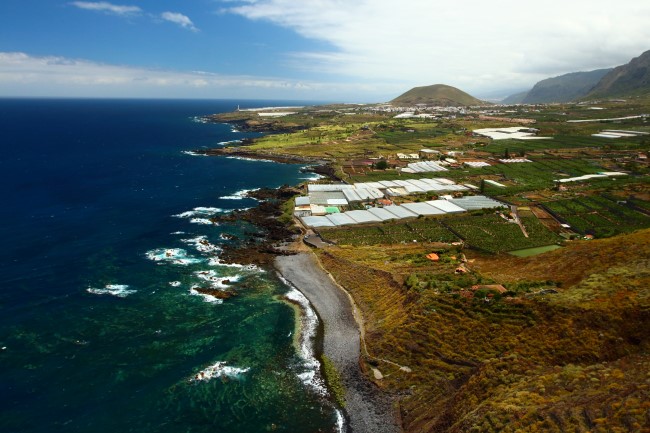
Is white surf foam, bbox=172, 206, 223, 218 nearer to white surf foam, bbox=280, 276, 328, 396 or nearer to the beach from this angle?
the beach

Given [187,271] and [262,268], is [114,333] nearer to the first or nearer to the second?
[187,271]

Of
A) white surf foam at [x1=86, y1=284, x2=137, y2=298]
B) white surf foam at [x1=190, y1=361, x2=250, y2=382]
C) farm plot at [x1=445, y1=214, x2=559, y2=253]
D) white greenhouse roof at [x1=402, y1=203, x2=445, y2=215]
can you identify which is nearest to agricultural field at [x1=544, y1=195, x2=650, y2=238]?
farm plot at [x1=445, y1=214, x2=559, y2=253]

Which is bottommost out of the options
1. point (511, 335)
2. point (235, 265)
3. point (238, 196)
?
point (235, 265)

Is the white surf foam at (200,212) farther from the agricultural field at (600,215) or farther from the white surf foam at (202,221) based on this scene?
the agricultural field at (600,215)

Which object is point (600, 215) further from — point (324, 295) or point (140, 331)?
point (140, 331)

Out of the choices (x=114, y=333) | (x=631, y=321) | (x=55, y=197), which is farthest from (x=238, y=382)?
(x=55, y=197)

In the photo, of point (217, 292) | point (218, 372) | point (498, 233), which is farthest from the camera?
point (498, 233)

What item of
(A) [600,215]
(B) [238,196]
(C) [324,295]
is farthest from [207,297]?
(A) [600,215]

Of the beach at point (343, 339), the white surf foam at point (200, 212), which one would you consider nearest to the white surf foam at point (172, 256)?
the beach at point (343, 339)
